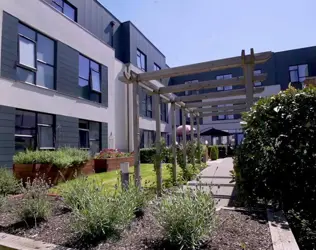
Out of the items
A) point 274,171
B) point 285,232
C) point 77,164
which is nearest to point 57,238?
point 285,232

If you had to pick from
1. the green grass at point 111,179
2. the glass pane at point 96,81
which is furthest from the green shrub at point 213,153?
the glass pane at point 96,81

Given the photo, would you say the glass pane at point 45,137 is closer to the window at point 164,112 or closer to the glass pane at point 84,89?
the glass pane at point 84,89

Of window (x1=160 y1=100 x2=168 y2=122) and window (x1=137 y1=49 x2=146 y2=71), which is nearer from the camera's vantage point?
window (x1=137 y1=49 x2=146 y2=71)

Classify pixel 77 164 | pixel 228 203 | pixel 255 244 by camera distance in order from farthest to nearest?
pixel 77 164
pixel 228 203
pixel 255 244

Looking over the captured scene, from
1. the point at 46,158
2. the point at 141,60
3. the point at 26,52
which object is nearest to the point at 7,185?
the point at 46,158

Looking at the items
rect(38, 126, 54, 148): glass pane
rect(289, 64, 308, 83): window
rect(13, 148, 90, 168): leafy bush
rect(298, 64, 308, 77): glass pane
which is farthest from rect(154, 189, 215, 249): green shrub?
rect(298, 64, 308, 77): glass pane

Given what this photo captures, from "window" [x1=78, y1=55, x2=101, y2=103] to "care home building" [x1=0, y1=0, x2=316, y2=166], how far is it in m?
0.05

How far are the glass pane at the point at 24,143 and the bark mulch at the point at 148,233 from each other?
237 inches

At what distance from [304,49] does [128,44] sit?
19.9m

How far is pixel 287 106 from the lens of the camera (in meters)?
4.17

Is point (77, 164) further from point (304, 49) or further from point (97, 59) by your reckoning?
point (304, 49)

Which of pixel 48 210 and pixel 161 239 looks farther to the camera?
pixel 48 210

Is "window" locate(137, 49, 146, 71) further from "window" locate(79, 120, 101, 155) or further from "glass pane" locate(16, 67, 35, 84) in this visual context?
"glass pane" locate(16, 67, 35, 84)

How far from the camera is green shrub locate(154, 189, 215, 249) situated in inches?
112
